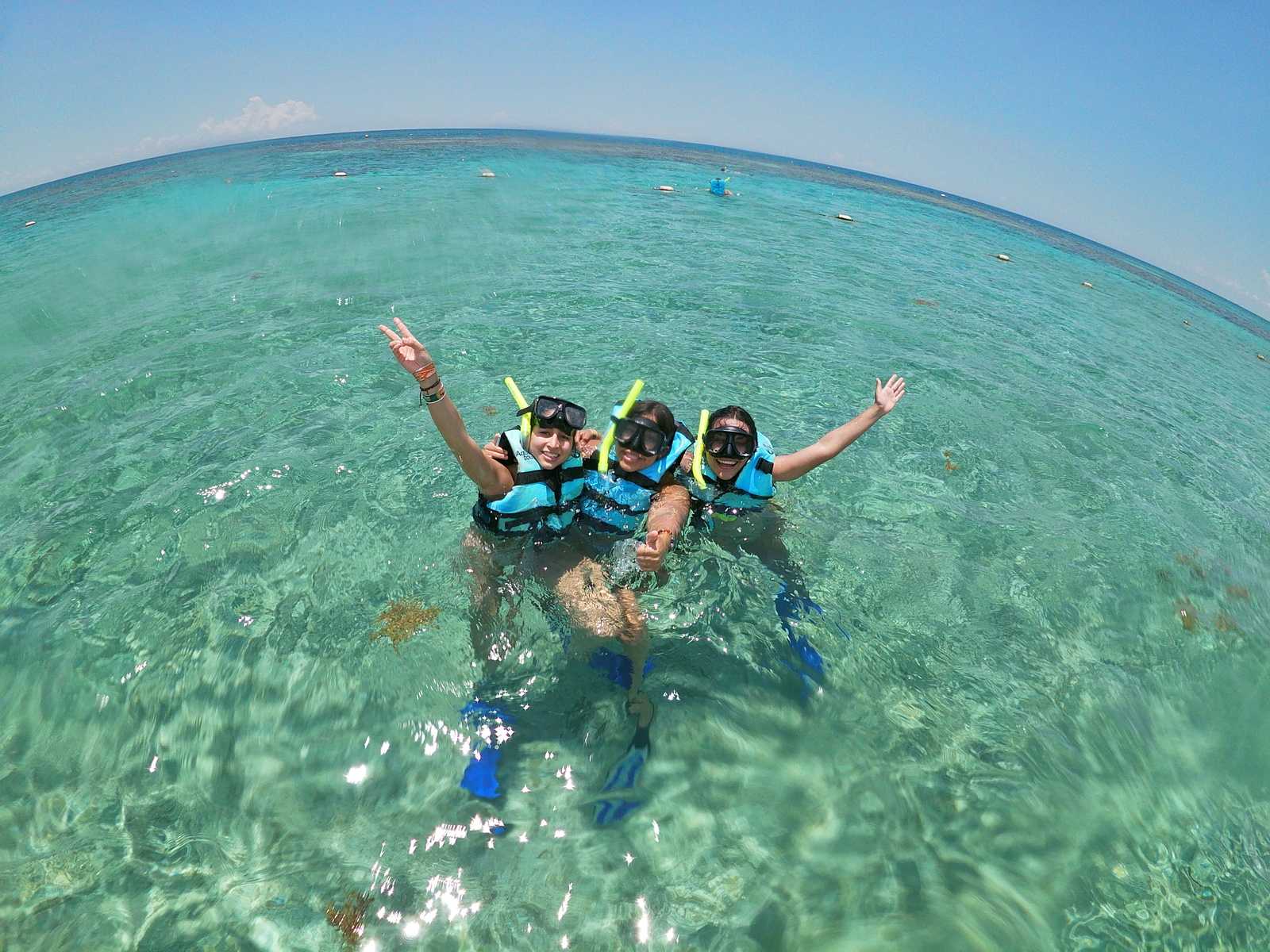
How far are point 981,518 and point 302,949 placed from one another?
7.15 metres

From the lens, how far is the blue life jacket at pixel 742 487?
464 cm

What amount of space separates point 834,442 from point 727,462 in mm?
787

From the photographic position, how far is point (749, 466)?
4652 mm

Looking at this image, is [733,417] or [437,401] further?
[733,417]

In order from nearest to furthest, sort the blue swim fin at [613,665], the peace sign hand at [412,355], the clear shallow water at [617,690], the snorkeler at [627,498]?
the peace sign hand at [412,355], the clear shallow water at [617,690], the snorkeler at [627,498], the blue swim fin at [613,665]

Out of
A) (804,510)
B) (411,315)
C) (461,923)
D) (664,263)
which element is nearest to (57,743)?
(461,923)

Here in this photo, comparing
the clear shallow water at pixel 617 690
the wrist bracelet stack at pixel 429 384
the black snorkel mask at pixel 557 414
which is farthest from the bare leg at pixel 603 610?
the wrist bracelet stack at pixel 429 384

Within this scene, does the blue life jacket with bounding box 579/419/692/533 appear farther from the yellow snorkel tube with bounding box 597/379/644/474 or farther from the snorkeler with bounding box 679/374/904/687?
the snorkeler with bounding box 679/374/904/687

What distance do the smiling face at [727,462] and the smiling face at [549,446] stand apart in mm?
1038

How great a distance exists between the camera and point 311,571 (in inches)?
218

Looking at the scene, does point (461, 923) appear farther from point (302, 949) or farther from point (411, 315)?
point (411, 315)

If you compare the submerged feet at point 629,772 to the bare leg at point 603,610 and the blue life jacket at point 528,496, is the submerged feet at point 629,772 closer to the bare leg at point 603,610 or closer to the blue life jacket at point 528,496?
the bare leg at point 603,610

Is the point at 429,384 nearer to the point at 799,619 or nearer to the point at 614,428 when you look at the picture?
the point at 614,428

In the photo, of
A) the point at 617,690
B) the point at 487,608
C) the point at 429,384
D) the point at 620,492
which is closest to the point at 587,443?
the point at 620,492
